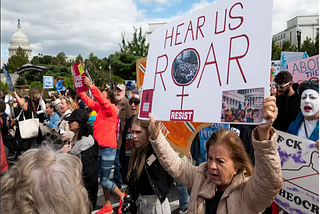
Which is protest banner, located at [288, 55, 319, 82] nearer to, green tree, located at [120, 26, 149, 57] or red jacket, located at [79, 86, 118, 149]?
red jacket, located at [79, 86, 118, 149]

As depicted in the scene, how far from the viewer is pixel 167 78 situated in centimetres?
210

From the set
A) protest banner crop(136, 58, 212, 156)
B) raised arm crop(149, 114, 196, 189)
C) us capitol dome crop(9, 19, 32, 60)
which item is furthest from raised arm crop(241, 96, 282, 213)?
us capitol dome crop(9, 19, 32, 60)

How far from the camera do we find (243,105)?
155 centimetres

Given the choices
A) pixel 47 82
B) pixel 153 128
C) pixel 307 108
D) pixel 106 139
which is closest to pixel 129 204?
pixel 153 128

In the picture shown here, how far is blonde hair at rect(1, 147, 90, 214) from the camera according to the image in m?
1.18

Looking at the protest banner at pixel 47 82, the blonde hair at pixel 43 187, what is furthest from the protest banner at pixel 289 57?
the protest banner at pixel 47 82

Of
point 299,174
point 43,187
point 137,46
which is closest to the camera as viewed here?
point 43,187

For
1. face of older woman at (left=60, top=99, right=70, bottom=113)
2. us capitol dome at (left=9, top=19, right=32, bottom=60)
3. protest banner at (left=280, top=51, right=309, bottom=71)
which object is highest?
us capitol dome at (left=9, top=19, right=32, bottom=60)

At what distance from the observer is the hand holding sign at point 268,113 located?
4.52 ft

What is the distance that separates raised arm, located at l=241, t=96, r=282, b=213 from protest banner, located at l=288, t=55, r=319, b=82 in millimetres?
3136

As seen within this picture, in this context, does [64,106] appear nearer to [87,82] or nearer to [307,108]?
[87,82]

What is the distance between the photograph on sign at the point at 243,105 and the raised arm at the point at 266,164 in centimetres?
6

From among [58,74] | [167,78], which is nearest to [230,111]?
[167,78]

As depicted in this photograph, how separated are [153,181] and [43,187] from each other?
1433mm
